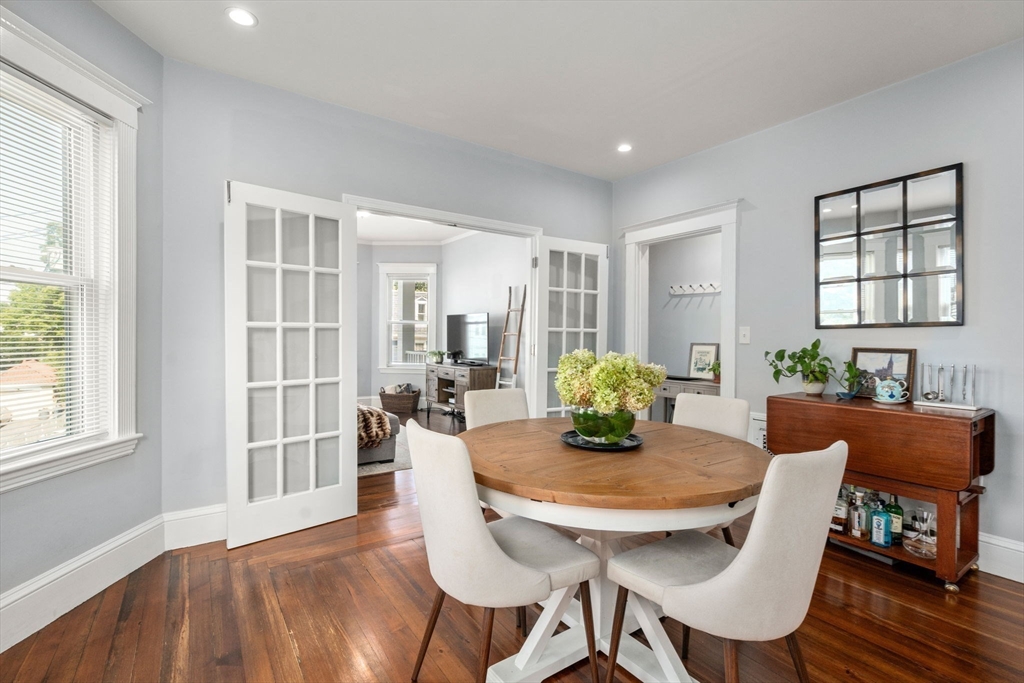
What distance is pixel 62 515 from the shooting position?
2.10m

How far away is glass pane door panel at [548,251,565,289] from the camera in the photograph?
419 centimetres

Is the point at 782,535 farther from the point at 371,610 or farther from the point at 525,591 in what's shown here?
the point at 371,610

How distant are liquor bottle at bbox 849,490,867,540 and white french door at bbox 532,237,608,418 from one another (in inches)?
85.7

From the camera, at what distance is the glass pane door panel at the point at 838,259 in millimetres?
3006

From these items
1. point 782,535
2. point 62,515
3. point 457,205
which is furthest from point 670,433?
point 62,515

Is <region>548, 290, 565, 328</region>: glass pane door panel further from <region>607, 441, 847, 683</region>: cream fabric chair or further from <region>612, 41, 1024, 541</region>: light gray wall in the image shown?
<region>607, 441, 847, 683</region>: cream fabric chair

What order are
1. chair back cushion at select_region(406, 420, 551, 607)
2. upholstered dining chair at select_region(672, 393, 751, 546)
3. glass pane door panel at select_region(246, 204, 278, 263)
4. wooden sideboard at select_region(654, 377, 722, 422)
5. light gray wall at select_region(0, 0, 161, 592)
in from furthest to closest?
wooden sideboard at select_region(654, 377, 722, 422) → glass pane door panel at select_region(246, 204, 278, 263) → upholstered dining chair at select_region(672, 393, 751, 546) → light gray wall at select_region(0, 0, 161, 592) → chair back cushion at select_region(406, 420, 551, 607)

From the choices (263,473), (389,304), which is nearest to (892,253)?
(263,473)

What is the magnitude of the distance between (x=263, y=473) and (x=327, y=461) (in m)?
0.37

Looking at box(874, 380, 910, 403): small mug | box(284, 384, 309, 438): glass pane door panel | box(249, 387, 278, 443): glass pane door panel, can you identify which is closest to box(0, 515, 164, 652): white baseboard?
box(249, 387, 278, 443): glass pane door panel

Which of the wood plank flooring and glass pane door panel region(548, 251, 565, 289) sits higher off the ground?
glass pane door panel region(548, 251, 565, 289)

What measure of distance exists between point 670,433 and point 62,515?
8.70 ft

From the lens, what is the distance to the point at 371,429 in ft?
14.0

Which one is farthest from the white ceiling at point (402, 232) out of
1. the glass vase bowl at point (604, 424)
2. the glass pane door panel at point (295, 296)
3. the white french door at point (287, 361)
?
the glass vase bowl at point (604, 424)
